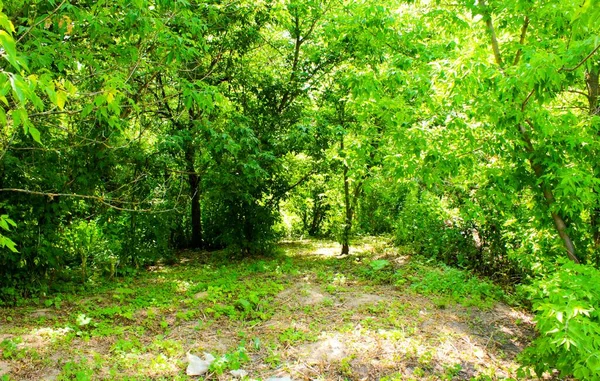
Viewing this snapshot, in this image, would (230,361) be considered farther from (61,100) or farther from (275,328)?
(61,100)

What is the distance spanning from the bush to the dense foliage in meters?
0.02

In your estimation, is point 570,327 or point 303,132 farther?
point 303,132

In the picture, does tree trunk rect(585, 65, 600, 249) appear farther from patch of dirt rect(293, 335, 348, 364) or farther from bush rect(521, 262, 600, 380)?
patch of dirt rect(293, 335, 348, 364)

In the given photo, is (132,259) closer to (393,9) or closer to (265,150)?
(265,150)

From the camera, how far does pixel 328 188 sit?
8906 millimetres

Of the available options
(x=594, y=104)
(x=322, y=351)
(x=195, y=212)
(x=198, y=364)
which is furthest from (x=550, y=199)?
(x=195, y=212)

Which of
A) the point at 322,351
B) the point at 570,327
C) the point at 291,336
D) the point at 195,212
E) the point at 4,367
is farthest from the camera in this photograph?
the point at 195,212

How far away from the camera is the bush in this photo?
2.46 meters

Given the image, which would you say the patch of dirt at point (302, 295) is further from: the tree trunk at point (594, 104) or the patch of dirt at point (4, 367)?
the tree trunk at point (594, 104)

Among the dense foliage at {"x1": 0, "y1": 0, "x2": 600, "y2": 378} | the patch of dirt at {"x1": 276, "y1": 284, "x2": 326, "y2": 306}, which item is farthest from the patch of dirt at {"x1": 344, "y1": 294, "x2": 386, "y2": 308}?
the dense foliage at {"x1": 0, "y1": 0, "x2": 600, "y2": 378}

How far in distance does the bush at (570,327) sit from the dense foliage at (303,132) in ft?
0.06

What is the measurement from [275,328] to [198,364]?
1.00m

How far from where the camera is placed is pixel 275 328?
408 centimetres

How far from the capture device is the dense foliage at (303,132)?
3271 millimetres
